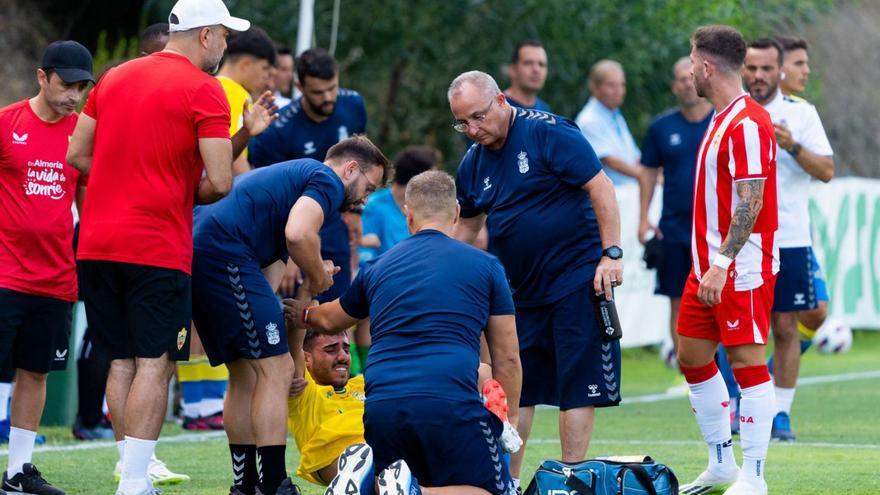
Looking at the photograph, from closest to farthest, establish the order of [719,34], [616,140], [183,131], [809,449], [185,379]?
[183,131] → [719,34] → [809,449] → [185,379] → [616,140]

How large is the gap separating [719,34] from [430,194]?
6.57ft

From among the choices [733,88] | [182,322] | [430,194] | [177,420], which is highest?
[733,88]

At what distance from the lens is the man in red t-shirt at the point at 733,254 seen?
24.5 feet

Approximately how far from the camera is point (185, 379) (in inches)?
432

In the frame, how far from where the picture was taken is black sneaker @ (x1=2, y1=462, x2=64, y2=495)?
7.68 metres

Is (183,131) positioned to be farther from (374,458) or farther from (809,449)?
(809,449)

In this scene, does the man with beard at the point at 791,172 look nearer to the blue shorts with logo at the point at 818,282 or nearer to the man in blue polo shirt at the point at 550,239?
the blue shorts with logo at the point at 818,282

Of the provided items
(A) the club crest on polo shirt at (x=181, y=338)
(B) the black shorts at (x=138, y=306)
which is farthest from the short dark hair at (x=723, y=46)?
(A) the club crest on polo shirt at (x=181, y=338)

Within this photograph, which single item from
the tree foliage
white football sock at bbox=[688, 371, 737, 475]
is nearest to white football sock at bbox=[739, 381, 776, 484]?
white football sock at bbox=[688, 371, 737, 475]

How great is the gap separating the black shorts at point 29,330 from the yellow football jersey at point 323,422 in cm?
138

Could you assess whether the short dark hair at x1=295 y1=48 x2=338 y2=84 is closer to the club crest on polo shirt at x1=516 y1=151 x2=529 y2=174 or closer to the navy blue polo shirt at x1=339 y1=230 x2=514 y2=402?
the club crest on polo shirt at x1=516 y1=151 x2=529 y2=174

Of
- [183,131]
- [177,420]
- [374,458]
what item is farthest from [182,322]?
[177,420]

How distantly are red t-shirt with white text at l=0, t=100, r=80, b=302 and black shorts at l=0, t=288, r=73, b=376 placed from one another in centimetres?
6

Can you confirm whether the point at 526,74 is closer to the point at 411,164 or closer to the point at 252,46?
the point at 411,164
